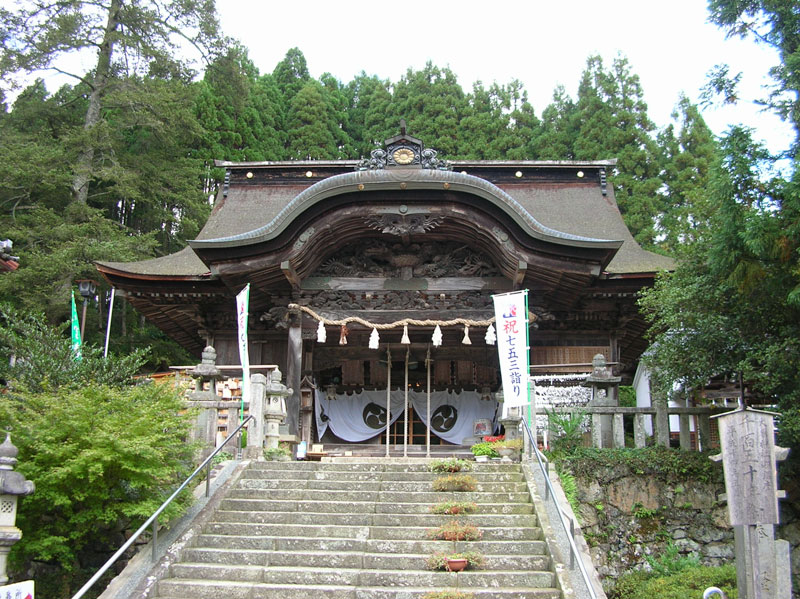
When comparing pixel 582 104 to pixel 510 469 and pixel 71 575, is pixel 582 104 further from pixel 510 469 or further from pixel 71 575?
pixel 71 575

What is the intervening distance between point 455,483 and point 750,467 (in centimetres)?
317

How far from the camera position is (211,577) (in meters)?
6.81

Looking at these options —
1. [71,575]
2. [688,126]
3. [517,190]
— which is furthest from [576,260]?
[688,126]

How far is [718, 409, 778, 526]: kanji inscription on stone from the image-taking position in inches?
253

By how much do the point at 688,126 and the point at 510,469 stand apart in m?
20.6

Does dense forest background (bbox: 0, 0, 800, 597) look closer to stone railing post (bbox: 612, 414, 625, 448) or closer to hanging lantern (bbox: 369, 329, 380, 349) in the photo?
stone railing post (bbox: 612, 414, 625, 448)

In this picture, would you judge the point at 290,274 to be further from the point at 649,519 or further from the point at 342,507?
the point at 649,519

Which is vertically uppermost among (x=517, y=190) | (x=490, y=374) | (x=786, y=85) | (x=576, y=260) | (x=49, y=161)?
(x=49, y=161)

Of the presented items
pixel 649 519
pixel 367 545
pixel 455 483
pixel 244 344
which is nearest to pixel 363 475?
pixel 455 483

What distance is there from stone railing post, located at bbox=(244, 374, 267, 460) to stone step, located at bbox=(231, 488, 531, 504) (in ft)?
3.02

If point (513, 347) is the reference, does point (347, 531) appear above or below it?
below

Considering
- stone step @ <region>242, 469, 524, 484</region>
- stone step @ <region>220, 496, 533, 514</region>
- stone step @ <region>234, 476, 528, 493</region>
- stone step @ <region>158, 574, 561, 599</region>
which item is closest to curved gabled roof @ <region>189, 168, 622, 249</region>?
stone step @ <region>242, 469, 524, 484</region>

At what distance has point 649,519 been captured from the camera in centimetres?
870

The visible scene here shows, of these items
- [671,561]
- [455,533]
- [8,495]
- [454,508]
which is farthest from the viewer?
[671,561]
